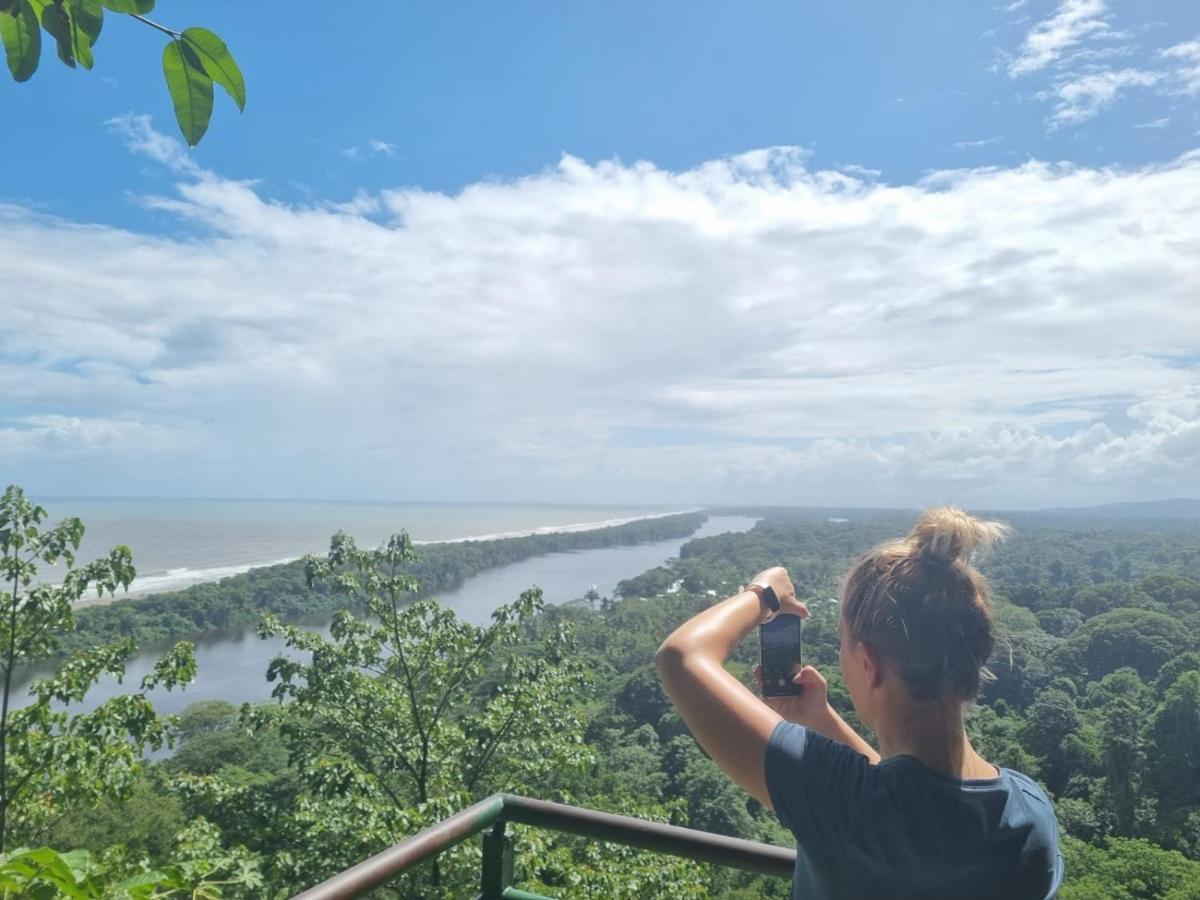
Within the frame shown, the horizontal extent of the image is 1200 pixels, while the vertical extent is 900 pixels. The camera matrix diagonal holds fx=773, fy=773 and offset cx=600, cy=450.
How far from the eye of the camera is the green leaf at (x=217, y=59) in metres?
0.64

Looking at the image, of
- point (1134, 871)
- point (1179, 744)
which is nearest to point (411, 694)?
point (1134, 871)

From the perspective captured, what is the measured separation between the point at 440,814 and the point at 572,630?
2.86 metres

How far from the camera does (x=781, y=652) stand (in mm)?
1118

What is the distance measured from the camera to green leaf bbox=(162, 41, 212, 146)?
2.10 feet

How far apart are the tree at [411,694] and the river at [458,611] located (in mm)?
467

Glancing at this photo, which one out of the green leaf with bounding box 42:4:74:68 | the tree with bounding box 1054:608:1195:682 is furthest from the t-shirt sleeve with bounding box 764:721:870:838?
the tree with bounding box 1054:608:1195:682

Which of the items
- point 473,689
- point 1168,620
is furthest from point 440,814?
point 1168,620

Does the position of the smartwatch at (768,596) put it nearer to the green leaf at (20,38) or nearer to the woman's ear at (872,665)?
the woman's ear at (872,665)

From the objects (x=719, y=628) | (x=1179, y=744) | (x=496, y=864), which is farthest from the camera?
(x=1179, y=744)

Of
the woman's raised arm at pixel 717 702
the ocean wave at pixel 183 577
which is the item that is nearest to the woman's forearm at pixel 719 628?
the woman's raised arm at pixel 717 702

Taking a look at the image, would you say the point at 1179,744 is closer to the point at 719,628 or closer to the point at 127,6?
the point at 719,628

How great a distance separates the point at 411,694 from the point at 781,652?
748cm

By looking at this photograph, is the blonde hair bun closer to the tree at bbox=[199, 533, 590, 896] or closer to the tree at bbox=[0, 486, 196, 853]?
the tree at bbox=[0, 486, 196, 853]

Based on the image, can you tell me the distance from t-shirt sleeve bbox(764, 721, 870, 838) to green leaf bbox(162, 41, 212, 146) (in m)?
0.81
